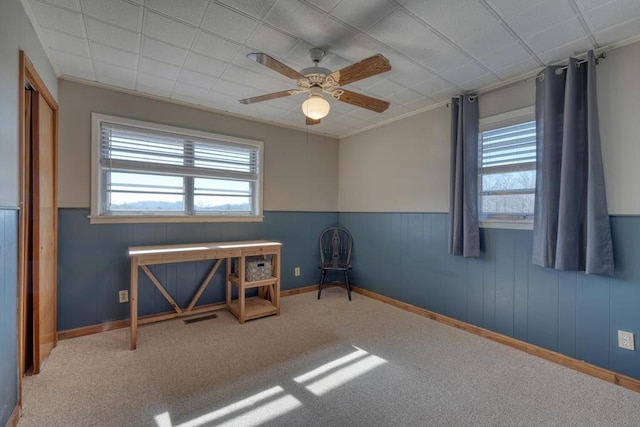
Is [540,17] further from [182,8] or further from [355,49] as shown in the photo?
[182,8]

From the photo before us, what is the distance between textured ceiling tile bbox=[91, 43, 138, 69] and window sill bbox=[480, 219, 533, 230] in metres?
3.33

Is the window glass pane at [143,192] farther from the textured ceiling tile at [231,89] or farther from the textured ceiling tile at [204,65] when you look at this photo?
the textured ceiling tile at [204,65]

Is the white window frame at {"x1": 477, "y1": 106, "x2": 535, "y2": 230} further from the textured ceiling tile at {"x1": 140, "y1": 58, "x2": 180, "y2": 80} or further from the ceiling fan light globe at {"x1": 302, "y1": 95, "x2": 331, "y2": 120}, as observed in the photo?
the textured ceiling tile at {"x1": 140, "y1": 58, "x2": 180, "y2": 80}

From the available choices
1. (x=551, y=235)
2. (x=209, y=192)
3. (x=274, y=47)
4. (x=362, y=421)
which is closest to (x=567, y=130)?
(x=551, y=235)

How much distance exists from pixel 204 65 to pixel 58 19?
898 mm

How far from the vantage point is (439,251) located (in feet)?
10.5

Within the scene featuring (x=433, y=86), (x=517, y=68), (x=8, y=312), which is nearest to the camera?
(x=8, y=312)

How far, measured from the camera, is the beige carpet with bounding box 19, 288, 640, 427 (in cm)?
167

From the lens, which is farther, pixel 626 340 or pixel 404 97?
pixel 404 97

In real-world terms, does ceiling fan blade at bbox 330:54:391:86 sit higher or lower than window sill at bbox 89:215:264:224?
higher

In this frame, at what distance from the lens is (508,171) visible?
8.79 ft

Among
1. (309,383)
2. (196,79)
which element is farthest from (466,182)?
(196,79)

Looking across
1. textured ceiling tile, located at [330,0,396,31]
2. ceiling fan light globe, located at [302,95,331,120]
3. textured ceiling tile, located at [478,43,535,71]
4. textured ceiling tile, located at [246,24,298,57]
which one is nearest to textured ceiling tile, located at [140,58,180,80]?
textured ceiling tile, located at [246,24,298,57]

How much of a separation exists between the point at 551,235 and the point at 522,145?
33.1 inches
